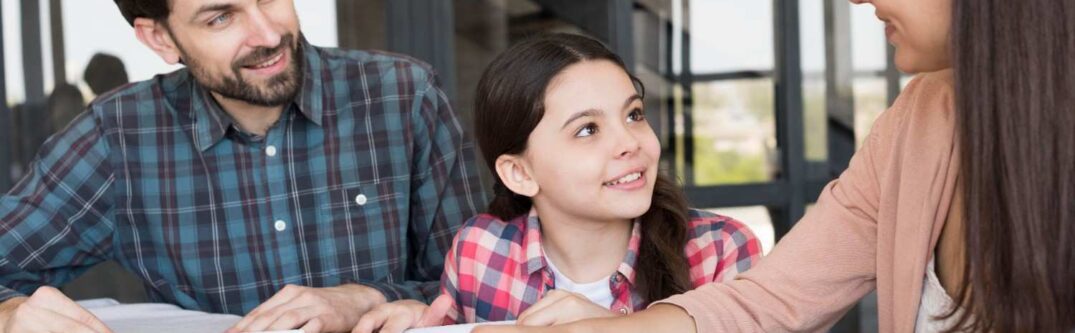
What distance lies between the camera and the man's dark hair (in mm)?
2002

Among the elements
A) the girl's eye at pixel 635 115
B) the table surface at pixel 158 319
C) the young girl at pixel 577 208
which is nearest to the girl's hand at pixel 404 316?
the table surface at pixel 158 319

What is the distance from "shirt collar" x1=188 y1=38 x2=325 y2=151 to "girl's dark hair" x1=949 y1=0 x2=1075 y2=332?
1133mm

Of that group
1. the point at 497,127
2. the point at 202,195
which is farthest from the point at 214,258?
the point at 497,127

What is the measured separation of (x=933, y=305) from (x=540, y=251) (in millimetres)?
575

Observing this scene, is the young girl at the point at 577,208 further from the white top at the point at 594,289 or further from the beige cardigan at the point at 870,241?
the beige cardigan at the point at 870,241

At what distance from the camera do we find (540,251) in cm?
172

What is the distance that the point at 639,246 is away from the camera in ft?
5.62

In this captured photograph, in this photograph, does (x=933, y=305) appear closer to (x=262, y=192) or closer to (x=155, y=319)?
(x=155, y=319)

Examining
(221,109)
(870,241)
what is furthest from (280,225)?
(870,241)

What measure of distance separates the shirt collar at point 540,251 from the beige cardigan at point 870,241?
0.89 feet

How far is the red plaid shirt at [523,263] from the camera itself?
1687mm

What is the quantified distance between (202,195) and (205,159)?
0.06 metres

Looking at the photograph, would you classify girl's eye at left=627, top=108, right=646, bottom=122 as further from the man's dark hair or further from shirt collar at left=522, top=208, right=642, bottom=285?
the man's dark hair

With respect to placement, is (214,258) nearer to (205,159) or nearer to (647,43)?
(205,159)
